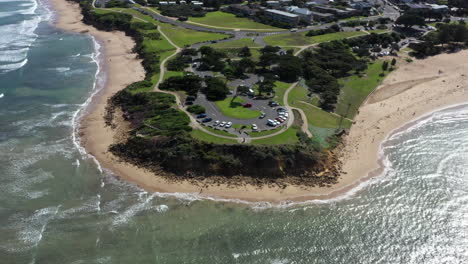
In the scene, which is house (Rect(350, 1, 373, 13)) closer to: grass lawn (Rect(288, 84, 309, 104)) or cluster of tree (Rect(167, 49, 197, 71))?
cluster of tree (Rect(167, 49, 197, 71))

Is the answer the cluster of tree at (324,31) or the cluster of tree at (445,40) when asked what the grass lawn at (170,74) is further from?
the cluster of tree at (445,40)

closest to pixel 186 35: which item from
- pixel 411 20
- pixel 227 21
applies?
pixel 227 21

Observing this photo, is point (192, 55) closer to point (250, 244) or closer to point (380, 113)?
point (380, 113)

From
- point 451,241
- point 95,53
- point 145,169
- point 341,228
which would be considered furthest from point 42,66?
point 451,241

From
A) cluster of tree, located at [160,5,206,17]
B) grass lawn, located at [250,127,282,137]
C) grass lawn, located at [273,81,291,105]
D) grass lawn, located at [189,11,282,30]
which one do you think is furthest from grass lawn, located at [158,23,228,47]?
grass lawn, located at [250,127,282,137]

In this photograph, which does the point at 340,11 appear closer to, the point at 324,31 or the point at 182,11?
the point at 324,31

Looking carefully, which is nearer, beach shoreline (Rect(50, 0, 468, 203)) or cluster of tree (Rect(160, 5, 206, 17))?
beach shoreline (Rect(50, 0, 468, 203))
